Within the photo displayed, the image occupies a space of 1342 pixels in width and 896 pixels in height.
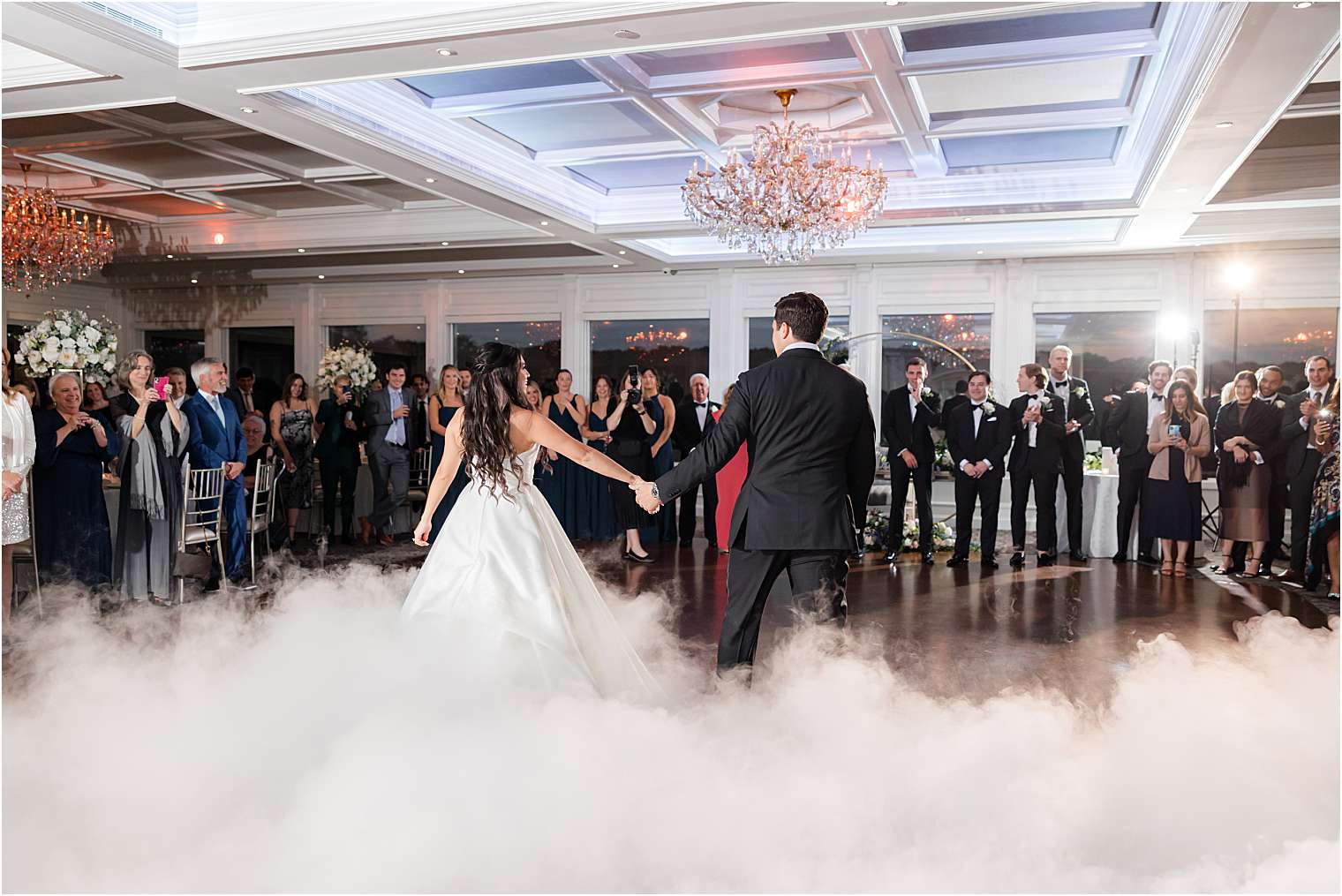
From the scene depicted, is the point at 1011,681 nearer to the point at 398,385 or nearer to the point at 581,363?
the point at 398,385

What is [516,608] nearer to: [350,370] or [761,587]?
[761,587]

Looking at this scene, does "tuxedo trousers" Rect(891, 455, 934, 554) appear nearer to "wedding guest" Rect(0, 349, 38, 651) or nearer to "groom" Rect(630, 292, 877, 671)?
"groom" Rect(630, 292, 877, 671)

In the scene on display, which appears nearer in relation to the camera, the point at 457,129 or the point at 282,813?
the point at 282,813

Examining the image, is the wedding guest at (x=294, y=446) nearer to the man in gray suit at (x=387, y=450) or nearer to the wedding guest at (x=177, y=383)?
the man in gray suit at (x=387, y=450)

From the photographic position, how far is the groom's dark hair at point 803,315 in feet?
12.1

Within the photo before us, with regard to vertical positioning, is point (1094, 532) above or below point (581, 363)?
below

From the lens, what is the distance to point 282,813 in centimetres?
284

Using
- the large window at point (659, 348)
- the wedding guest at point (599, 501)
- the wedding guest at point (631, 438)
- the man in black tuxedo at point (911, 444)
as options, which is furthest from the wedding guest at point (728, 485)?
the large window at point (659, 348)

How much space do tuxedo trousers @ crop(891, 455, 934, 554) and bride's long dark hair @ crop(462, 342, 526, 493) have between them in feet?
16.5

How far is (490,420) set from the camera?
3.81 metres

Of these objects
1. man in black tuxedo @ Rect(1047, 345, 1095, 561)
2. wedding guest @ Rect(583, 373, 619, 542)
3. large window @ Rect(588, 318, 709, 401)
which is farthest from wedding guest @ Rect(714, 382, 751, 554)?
large window @ Rect(588, 318, 709, 401)

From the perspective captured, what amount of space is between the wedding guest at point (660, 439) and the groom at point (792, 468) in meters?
5.15

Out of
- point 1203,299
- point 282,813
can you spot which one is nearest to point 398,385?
point 282,813

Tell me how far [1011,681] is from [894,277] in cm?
705
